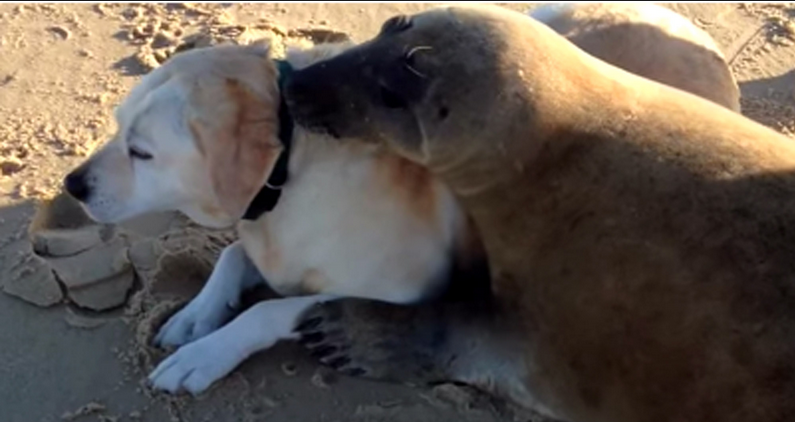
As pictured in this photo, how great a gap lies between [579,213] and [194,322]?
46.3 inches

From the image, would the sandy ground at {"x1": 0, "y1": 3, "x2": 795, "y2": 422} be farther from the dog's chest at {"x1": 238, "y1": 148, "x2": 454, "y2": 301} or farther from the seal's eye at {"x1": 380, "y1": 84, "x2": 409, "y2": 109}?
the seal's eye at {"x1": 380, "y1": 84, "x2": 409, "y2": 109}

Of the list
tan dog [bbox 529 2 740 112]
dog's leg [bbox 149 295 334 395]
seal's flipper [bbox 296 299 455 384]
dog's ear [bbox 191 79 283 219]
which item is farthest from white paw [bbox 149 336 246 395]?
tan dog [bbox 529 2 740 112]

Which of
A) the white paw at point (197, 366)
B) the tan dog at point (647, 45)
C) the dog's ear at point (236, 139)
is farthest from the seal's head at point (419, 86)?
the tan dog at point (647, 45)

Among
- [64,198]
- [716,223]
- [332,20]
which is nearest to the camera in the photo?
[716,223]

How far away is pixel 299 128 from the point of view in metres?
3.94

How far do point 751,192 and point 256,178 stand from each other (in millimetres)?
1262

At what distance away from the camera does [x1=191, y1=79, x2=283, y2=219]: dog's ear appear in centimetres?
381

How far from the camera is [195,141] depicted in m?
3.83

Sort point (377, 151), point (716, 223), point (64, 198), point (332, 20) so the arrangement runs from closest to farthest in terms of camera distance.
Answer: point (716, 223) < point (377, 151) < point (64, 198) < point (332, 20)

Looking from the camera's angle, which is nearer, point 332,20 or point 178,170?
point 178,170

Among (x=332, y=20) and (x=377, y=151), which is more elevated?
(x=377, y=151)

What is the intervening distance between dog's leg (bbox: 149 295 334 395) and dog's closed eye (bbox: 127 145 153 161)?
21.7 inches

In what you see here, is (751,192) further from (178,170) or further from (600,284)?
(178,170)

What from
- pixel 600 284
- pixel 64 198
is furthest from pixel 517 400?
pixel 64 198
